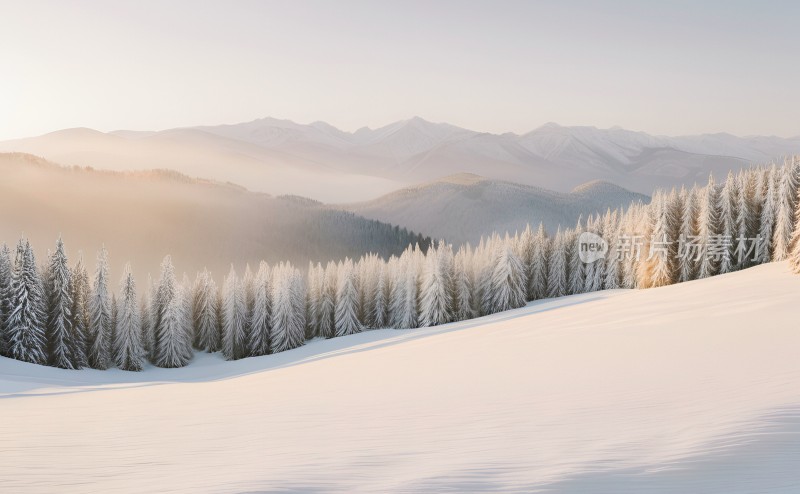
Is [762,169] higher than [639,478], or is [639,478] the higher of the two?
[762,169]

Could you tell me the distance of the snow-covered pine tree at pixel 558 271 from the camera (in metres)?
65.3

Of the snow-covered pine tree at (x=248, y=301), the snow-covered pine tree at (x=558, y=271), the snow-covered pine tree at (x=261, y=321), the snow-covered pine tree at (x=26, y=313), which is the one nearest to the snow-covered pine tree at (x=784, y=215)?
the snow-covered pine tree at (x=558, y=271)

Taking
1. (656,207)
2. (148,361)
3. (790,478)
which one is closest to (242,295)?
(148,361)

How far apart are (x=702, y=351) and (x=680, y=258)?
4144 cm

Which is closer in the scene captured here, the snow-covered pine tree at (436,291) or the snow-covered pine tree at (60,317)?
the snow-covered pine tree at (60,317)

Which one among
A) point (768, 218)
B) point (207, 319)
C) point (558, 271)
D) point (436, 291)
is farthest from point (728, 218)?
point (207, 319)

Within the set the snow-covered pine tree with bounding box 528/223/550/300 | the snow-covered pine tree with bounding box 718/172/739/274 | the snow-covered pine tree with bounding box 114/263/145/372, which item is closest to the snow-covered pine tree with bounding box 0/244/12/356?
the snow-covered pine tree with bounding box 114/263/145/372

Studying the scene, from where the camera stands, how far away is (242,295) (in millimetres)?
59469

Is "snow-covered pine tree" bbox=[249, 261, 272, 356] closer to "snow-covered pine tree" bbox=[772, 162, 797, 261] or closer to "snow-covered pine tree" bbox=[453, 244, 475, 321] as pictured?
"snow-covered pine tree" bbox=[453, 244, 475, 321]

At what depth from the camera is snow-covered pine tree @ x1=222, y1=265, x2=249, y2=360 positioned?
57062mm

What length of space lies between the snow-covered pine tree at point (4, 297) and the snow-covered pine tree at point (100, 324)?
272 inches

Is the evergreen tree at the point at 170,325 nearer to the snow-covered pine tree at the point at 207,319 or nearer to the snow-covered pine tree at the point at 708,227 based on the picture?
the snow-covered pine tree at the point at 207,319

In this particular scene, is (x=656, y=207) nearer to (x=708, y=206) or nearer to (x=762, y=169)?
(x=708, y=206)

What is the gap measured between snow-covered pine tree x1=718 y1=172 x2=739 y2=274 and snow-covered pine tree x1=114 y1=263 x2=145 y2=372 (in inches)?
2436
